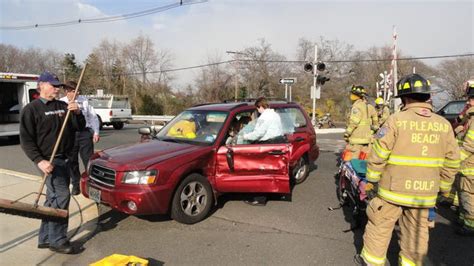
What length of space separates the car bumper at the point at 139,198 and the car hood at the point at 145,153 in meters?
0.29

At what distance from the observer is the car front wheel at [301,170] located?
7.16 meters

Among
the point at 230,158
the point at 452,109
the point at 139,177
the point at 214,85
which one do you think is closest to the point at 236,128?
the point at 230,158

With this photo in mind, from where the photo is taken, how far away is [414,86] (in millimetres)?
3189

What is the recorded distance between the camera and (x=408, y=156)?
3.17 meters

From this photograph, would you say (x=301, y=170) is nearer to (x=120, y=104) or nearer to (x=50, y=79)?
(x=50, y=79)

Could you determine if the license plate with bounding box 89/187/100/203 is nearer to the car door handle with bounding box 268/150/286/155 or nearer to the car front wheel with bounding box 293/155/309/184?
the car door handle with bounding box 268/150/286/155

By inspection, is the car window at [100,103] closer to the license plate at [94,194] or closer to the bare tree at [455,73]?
the license plate at [94,194]

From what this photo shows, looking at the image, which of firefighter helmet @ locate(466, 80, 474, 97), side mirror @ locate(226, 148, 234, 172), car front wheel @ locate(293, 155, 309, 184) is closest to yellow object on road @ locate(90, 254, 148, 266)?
side mirror @ locate(226, 148, 234, 172)

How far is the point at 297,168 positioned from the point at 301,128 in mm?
794

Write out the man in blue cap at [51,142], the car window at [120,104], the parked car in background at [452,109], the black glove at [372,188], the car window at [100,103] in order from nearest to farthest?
the black glove at [372,188] → the man in blue cap at [51,142] → the parked car in background at [452,109] → the car window at [100,103] → the car window at [120,104]

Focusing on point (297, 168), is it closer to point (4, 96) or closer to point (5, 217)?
point (5, 217)

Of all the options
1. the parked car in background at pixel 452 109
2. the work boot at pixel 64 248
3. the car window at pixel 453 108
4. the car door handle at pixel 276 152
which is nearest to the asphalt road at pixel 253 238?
the work boot at pixel 64 248

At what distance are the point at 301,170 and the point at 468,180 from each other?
3045 mm

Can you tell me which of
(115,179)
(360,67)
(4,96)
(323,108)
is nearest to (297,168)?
(115,179)
